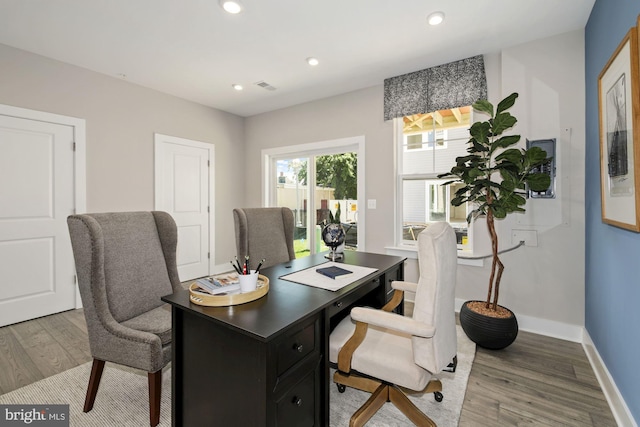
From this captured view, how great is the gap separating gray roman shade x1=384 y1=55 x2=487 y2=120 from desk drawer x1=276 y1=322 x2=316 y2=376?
112 inches

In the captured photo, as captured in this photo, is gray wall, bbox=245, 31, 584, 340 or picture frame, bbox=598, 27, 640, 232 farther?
gray wall, bbox=245, 31, 584, 340

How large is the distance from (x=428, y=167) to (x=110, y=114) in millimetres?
3839

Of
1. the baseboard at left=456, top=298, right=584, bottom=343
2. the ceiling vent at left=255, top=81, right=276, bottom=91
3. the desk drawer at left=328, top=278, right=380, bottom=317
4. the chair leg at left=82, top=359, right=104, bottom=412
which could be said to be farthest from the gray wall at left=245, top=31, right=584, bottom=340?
the chair leg at left=82, top=359, right=104, bottom=412

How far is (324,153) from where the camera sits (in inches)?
168

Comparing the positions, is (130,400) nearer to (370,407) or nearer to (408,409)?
(370,407)

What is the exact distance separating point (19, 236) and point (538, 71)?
17.2ft

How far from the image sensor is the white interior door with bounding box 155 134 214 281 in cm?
400

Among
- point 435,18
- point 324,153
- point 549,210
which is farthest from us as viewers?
point 324,153

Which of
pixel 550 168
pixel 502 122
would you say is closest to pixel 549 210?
pixel 550 168

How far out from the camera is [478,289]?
301cm

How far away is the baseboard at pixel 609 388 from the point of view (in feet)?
5.00

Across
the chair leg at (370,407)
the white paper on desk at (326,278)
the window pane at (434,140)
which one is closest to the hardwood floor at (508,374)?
the chair leg at (370,407)

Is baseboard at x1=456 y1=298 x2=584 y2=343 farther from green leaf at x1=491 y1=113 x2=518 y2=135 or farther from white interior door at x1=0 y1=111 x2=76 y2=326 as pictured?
white interior door at x1=0 y1=111 x2=76 y2=326

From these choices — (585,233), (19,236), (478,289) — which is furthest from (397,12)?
(19,236)
